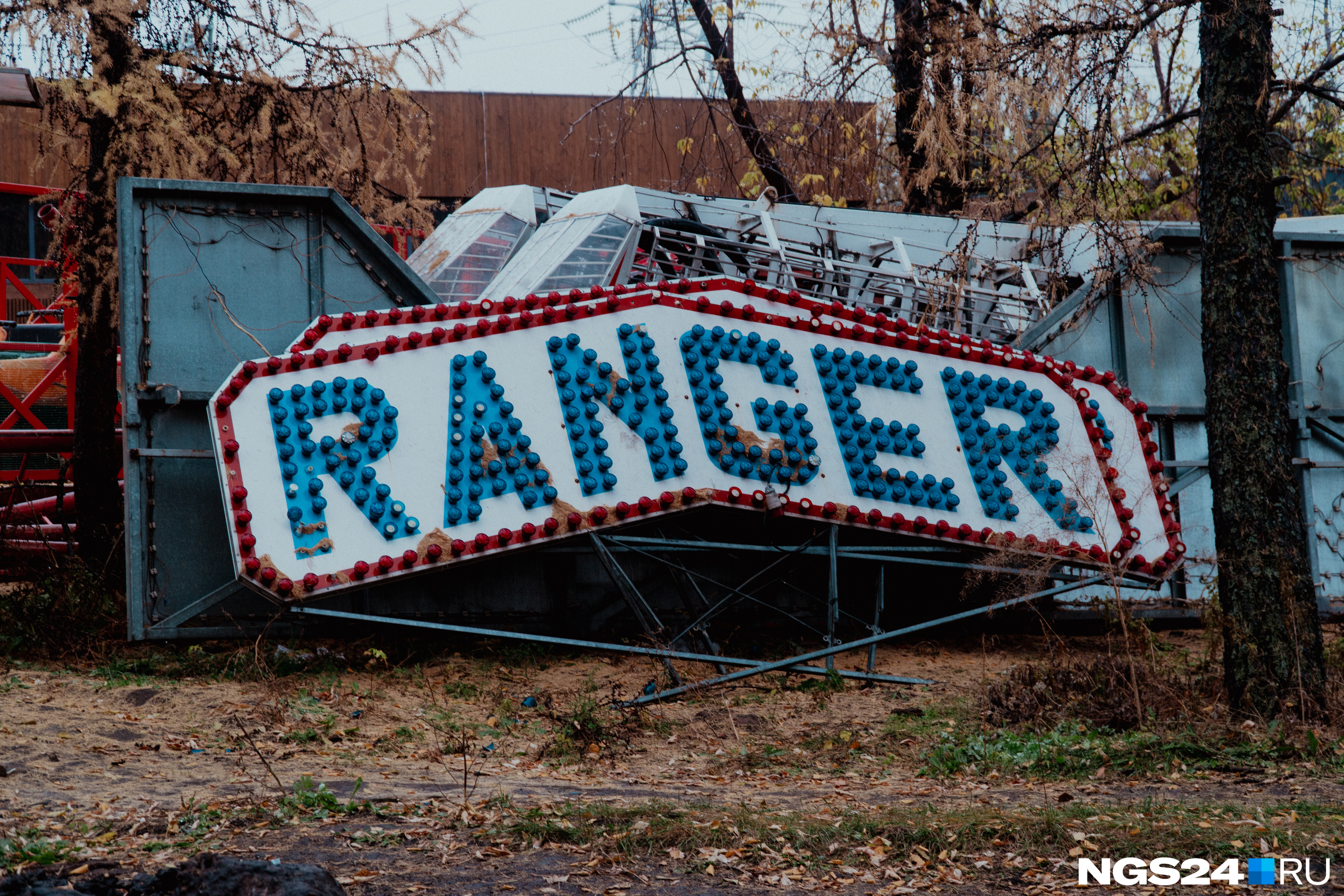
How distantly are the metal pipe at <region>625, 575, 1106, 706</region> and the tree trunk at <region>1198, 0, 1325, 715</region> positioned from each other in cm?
171

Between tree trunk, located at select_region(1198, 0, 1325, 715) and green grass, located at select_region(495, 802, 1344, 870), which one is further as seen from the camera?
tree trunk, located at select_region(1198, 0, 1325, 715)

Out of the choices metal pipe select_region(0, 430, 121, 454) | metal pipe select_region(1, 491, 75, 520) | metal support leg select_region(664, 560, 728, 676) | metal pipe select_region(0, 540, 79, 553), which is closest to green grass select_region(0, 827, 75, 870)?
metal support leg select_region(664, 560, 728, 676)

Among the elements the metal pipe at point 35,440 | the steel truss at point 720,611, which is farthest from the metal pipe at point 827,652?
the metal pipe at point 35,440

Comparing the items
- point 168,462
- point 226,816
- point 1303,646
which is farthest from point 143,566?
point 1303,646

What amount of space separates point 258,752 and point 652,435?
420 cm

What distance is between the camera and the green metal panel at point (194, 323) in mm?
10094

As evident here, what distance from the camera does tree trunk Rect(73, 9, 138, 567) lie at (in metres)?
11.6

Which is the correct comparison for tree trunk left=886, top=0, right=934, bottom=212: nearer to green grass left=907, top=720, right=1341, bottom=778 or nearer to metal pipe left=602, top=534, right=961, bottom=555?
metal pipe left=602, top=534, right=961, bottom=555

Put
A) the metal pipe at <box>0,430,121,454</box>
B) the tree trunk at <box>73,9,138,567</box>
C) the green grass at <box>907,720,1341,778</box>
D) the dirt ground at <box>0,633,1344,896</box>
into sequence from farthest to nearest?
the metal pipe at <box>0,430,121,454</box>, the tree trunk at <box>73,9,138,567</box>, the green grass at <box>907,720,1341,778</box>, the dirt ground at <box>0,633,1344,896</box>

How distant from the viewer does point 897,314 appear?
523 inches

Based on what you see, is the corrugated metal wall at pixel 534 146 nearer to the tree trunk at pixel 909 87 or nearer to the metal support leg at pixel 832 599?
the tree trunk at pixel 909 87

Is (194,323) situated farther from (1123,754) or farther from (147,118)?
(1123,754)

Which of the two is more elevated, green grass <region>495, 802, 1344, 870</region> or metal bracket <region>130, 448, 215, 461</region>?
metal bracket <region>130, 448, 215, 461</region>

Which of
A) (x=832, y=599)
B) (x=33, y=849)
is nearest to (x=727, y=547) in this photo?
(x=832, y=599)
